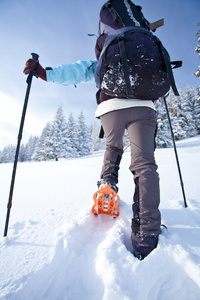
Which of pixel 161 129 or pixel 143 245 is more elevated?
pixel 161 129

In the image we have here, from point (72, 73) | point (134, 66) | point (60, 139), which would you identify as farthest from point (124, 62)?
point (60, 139)

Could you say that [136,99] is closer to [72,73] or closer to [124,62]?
[124,62]

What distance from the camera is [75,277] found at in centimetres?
75

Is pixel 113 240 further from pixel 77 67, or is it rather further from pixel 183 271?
pixel 77 67

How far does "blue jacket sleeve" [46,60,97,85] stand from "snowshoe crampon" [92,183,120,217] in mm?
1333

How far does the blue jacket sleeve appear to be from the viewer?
1.52 m

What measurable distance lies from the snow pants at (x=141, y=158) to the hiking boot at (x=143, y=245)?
0.10ft

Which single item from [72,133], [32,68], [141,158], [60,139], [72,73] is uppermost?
[72,133]

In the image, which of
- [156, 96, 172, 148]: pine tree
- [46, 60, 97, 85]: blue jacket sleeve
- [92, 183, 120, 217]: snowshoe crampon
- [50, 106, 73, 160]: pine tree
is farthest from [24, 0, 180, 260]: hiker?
[50, 106, 73, 160]: pine tree

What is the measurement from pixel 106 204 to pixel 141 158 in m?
0.57

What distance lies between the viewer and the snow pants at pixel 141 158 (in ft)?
3.26

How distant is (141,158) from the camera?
114cm

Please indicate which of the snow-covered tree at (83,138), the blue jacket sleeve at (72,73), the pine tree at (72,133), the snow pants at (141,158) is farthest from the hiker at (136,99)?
the snow-covered tree at (83,138)

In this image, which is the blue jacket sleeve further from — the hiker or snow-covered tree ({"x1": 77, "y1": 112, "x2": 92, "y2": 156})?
snow-covered tree ({"x1": 77, "y1": 112, "x2": 92, "y2": 156})
